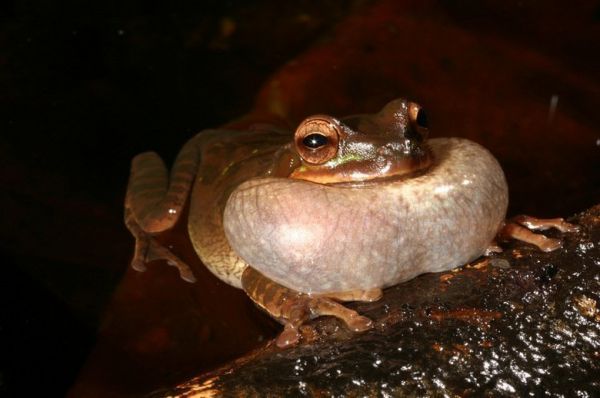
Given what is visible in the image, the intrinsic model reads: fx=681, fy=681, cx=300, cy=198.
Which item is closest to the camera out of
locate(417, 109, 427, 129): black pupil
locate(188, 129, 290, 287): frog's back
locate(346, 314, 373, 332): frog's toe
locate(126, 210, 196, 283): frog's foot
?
locate(346, 314, 373, 332): frog's toe

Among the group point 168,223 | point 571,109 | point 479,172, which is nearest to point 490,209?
point 479,172

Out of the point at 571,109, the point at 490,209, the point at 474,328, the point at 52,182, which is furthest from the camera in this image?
the point at 571,109

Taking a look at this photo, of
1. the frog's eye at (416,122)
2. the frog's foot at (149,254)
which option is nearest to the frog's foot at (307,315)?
the frog's eye at (416,122)

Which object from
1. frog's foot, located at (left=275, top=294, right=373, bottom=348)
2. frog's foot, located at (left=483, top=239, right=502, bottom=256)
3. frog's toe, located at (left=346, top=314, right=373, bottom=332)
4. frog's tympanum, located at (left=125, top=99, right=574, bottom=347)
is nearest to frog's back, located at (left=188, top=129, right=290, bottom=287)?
frog's tympanum, located at (left=125, top=99, right=574, bottom=347)

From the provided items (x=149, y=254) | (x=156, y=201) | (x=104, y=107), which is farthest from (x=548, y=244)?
(x=104, y=107)

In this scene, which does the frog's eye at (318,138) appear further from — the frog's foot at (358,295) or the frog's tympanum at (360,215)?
the frog's foot at (358,295)

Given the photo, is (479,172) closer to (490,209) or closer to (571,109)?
(490,209)

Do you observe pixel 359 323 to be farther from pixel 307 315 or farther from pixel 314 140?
pixel 314 140

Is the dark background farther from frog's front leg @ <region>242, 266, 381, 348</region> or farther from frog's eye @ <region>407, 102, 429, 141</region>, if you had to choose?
frog's eye @ <region>407, 102, 429, 141</region>
